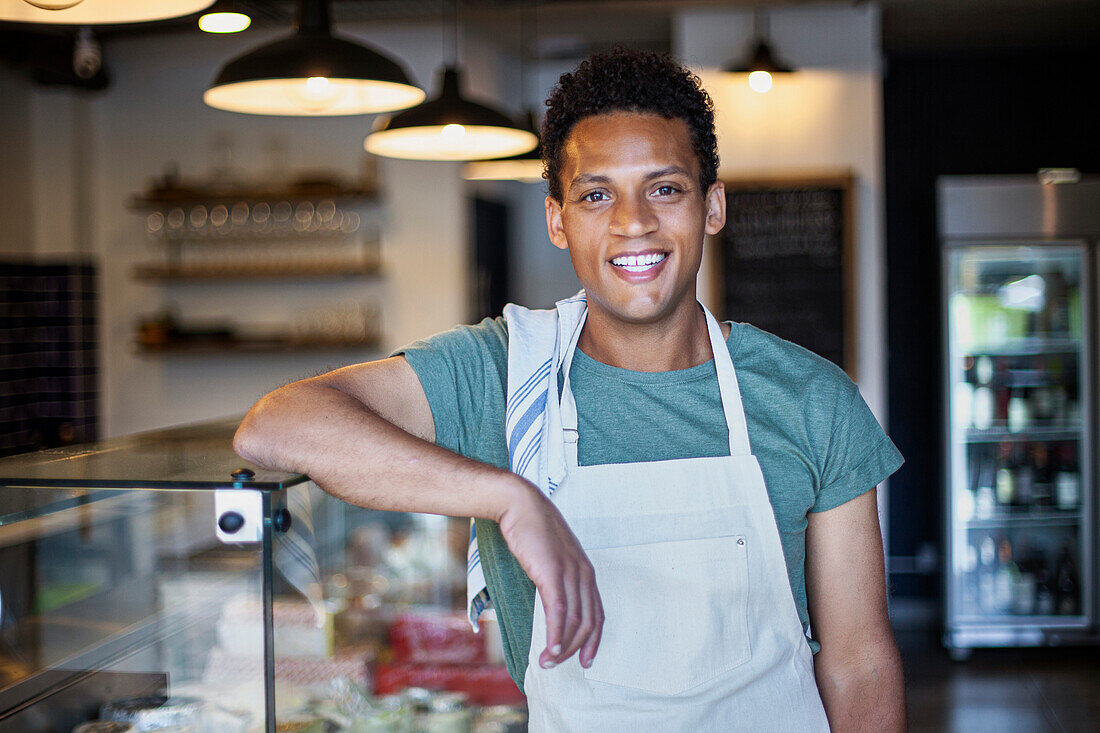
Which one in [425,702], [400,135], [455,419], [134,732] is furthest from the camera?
[400,135]

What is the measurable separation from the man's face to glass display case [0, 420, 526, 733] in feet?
1.63

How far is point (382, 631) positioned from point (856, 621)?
1.43m

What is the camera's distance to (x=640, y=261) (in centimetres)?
132

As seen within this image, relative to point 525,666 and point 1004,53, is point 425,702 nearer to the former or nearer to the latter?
point 525,666

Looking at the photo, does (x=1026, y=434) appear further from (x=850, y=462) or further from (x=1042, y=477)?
(x=850, y=462)

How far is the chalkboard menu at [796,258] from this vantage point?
15.3ft

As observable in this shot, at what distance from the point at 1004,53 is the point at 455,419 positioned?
4.90 m

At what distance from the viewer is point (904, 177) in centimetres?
532

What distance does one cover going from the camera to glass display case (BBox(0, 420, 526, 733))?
135 cm

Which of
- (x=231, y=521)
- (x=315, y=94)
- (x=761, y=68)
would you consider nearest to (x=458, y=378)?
(x=231, y=521)

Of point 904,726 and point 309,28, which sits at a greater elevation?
point 309,28

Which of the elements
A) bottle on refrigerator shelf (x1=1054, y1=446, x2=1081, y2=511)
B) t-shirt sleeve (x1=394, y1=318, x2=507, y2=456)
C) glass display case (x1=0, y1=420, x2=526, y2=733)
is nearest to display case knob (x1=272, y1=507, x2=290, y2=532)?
glass display case (x1=0, y1=420, x2=526, y2=733)

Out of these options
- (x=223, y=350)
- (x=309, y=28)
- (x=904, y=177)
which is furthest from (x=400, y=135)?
(x=904, y=177)

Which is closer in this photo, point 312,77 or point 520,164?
point 312,77
